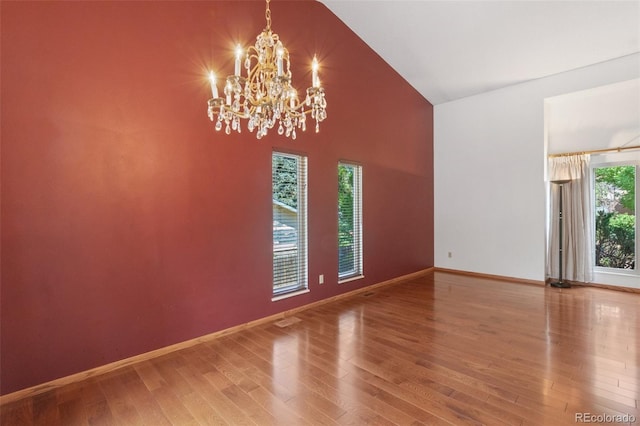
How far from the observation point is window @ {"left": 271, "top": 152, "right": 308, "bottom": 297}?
390cm

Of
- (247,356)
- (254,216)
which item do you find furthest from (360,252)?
(247,356)

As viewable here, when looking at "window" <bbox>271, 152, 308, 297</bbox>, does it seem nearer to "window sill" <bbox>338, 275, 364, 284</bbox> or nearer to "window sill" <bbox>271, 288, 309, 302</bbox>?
"window sill" <bbox>271, 288, 309, 302</bbox>

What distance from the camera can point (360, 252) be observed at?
16.5 ft

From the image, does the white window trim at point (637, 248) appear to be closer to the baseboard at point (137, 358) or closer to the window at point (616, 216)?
the window at point (616, 216)

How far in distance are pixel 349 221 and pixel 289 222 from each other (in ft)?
4.06

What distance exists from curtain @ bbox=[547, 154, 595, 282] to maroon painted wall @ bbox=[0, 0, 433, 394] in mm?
4449

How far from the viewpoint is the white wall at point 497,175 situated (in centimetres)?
533

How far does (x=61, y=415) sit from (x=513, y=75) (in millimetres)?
7204

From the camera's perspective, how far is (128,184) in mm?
2721

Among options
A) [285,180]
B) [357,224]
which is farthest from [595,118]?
[285,180]

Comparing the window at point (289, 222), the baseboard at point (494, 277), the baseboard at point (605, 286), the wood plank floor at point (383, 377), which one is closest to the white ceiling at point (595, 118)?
the baseboard at point (605, 286)

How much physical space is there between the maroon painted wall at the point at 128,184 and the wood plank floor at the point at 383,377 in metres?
0.40

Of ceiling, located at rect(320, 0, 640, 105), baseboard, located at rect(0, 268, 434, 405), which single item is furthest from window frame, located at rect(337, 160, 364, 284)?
ceiling, located at rect(320, 0, 640, 105)

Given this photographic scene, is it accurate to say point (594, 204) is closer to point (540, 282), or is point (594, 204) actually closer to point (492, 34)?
point (540, 282)
